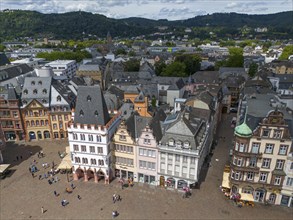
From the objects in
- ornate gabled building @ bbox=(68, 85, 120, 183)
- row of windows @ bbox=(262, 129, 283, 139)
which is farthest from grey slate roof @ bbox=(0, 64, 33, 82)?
row of windows @ bbox=(262, 129, 283, 139)

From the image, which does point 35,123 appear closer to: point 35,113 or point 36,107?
point 35,113

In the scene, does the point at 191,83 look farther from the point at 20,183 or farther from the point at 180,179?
the point at 20,183

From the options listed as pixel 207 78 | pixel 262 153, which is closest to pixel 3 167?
pixel 262 153

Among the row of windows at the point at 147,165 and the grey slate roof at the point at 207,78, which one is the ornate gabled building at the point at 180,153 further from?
the grey slate roof at the point at 207,78

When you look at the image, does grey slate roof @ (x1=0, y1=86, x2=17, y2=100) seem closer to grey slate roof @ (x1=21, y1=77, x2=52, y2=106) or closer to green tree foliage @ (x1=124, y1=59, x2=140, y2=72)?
grey slate roof @ (x1=21, y1=77, x2=52, y2=106)

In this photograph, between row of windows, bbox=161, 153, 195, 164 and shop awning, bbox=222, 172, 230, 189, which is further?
shop awning, bbox=222, 172, 230, 189

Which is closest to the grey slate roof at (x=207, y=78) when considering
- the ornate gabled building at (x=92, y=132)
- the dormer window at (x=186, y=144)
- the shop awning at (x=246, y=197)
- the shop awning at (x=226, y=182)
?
the shop awning at (x=226, y=182)

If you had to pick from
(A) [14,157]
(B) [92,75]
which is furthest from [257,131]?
(B) [92,75]

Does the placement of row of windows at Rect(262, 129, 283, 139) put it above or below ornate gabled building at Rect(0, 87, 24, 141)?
above
